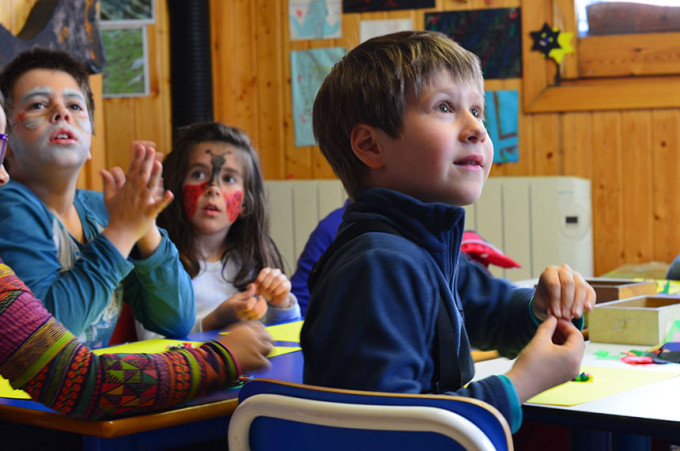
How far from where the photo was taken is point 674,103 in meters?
3.92

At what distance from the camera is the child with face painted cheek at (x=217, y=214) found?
7.38 ft

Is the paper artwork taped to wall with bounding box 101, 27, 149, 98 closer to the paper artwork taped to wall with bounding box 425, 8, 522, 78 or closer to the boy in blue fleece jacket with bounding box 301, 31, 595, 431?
the paper artwork taped to wall with bounding box 425, 8, 522, 78

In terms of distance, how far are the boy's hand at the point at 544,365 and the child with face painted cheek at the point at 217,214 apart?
4.33ft

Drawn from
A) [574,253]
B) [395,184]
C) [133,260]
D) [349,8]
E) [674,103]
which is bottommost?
[574,253]

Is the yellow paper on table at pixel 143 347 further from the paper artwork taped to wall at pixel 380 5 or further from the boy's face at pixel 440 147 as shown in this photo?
the paper artwork taped to wall at pixel 380 5

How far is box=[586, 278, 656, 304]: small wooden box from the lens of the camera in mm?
1766

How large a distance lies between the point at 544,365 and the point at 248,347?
43 centimetres

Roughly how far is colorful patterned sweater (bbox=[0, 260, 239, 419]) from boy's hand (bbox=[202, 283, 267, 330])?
2.36 feet

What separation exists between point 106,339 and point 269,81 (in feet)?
9.96

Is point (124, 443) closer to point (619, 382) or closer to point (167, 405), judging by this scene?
point (167, 405)

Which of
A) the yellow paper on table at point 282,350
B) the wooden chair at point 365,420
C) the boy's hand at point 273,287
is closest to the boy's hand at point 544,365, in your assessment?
the wooden chair at point 365,420

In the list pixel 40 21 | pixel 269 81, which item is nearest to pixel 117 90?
pixel 269 81

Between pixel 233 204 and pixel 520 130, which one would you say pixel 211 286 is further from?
pixel 520 130

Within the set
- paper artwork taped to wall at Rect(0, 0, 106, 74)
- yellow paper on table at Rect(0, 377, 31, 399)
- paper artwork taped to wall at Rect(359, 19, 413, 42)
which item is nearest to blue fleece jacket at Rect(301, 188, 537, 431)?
yellow paper on table at Rect(0, 377, 31, 399)
